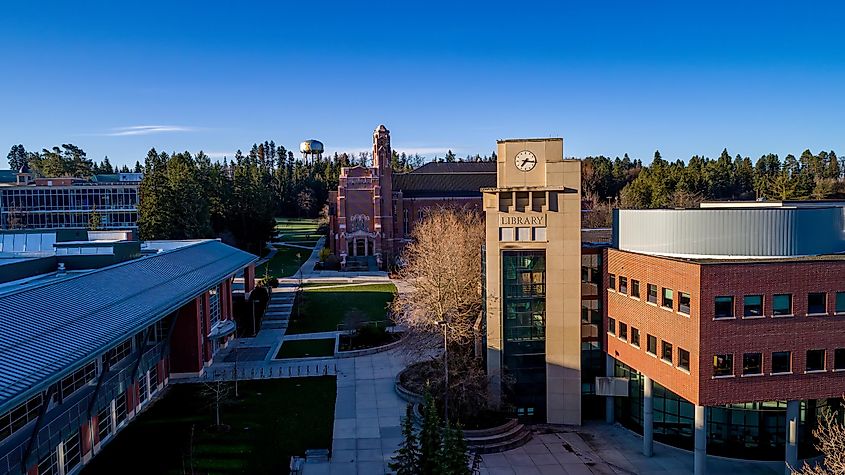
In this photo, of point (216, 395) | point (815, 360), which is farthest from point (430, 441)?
point (815, 360)

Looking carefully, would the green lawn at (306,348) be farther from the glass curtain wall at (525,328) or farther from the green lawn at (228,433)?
the glass curtain wall at (525,328)

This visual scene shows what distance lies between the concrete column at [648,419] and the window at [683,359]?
2.70m

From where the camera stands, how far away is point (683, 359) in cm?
2209

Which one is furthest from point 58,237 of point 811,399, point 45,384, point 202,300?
point 811,399

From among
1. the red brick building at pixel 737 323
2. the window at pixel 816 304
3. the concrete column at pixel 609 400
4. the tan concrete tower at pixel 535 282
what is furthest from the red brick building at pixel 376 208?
the window at pixel 816 304

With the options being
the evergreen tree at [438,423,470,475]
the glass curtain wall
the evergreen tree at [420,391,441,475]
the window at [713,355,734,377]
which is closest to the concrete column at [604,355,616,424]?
the glass curtain wall

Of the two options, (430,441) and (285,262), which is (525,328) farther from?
(285,262)

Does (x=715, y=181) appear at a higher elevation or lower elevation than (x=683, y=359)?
higher

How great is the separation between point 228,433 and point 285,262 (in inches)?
2253

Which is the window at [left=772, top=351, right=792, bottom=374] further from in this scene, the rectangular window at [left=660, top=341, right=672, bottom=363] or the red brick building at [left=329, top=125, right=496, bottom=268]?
the red brick building at [left=329, top=125, right=496, bottom=268]

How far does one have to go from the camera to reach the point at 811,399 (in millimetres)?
21828

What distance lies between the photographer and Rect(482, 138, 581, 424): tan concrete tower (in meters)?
27.7

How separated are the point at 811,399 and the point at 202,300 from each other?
1209 inches

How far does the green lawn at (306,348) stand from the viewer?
130 ft
